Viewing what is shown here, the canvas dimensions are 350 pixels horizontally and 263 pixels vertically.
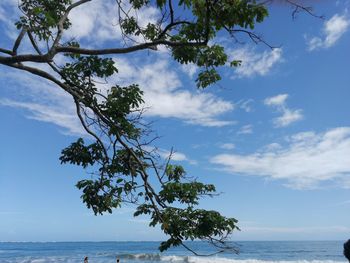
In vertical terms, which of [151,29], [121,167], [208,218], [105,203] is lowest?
[208,218]

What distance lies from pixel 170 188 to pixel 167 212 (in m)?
0.33

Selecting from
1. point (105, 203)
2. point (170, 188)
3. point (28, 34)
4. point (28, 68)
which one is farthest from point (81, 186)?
point (28, 34)

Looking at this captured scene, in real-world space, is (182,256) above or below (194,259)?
above

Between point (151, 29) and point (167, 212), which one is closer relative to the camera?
point (167, 212)

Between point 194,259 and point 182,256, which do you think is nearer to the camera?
point 194,259

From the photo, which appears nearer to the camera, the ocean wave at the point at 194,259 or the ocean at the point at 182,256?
the ocean wave at the point at 194,259

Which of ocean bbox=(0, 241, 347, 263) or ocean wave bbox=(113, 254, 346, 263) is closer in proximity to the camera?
ocean wave bbox=(113, 254, 346, 263)

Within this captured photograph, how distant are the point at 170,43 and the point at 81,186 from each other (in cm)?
241

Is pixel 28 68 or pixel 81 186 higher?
pixel 28 68

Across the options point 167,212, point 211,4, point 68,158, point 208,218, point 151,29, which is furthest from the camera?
point 151,29

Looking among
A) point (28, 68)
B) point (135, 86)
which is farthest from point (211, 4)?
point (28, 68)

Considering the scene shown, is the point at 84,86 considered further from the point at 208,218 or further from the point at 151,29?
the point at 208,218

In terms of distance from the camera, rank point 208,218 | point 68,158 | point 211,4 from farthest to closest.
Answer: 1. point 68,158
2. point 208,218
3. point 211,4

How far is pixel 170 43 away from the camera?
5.68m
